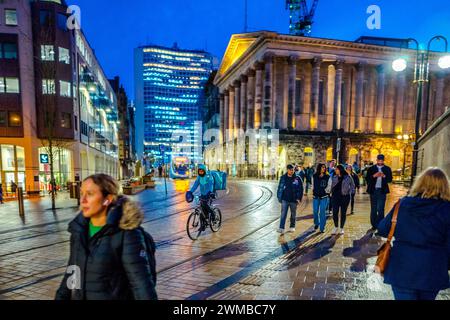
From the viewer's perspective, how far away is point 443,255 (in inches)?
101

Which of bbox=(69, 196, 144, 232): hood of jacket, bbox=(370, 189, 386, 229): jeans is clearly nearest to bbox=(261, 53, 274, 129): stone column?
bbox=(370, 189, 386, 229): jeans

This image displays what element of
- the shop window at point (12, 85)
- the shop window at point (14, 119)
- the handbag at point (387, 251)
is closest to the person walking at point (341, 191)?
the handbag at point (387, 251)

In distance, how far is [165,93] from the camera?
6609 inches

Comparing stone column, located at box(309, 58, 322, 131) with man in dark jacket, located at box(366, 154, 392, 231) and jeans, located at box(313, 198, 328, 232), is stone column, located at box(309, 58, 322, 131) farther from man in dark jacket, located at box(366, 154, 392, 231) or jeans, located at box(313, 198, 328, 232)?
jeans, located at box(313, 198, 328, 232)

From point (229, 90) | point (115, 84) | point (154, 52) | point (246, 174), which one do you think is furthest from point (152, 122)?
point (246, 174)

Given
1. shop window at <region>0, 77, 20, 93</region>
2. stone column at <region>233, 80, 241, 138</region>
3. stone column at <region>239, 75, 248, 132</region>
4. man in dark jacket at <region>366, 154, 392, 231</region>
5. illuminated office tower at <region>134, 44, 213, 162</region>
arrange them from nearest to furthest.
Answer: man in dark jacket at <region>366, 154, 392, 231</region> → shop window at <region>0, 77, 20, 93</region> → stone column at <region>239, 75, 248, 132</region> → stone column at <region>233, 80, 241, 138</region> → illuminated office tower at <region>134, 44, 213, 162</region>

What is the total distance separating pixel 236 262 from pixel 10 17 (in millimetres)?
30073

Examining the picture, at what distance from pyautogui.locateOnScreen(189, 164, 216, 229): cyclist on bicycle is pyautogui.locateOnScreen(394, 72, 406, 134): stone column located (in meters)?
56.1

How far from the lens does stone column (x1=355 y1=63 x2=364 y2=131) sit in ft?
171

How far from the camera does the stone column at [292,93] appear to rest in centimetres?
4888

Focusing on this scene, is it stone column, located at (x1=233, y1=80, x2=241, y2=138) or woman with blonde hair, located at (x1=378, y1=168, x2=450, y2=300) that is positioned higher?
stone column, located at (x1=233, y1=80, x2=241, y2=138)

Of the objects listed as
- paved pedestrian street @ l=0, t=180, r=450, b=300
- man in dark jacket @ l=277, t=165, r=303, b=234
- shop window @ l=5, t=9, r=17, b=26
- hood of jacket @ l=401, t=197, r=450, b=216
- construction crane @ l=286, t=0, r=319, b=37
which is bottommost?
paved pedestrian street @ l=0, t=180, r=450, b=300

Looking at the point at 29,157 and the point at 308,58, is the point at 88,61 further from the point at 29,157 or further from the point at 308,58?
the point at 308,58
